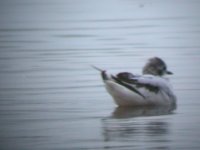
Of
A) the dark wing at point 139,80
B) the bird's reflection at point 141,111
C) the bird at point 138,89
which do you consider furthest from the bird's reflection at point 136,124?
the dark wing at point 139,80

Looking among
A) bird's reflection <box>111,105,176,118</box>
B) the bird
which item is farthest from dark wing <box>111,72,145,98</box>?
bird's reflection <box>111,105,176,118</box>

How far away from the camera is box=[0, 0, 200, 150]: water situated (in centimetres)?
1342

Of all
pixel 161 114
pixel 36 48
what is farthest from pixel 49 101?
pixel 36 48

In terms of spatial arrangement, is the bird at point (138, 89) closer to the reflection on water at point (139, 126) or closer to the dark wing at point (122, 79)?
the dark wing at point (122, 79)

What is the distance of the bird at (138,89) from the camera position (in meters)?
15.2

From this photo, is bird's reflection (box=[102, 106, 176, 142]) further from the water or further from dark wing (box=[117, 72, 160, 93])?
dark wing (box=[117, 72, 160, 93])

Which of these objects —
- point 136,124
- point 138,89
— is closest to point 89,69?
point 138,89

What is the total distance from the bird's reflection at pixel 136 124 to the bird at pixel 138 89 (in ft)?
0.34

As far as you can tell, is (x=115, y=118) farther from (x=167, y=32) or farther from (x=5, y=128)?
(x=167, y=32)

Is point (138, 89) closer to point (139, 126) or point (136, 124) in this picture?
point (136, 124)

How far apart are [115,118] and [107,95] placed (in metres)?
1.74

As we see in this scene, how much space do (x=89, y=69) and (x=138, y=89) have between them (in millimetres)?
3345

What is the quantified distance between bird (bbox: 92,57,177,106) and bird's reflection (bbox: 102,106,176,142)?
103 mm

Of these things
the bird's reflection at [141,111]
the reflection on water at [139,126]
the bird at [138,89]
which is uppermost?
the bird at [138,89]
